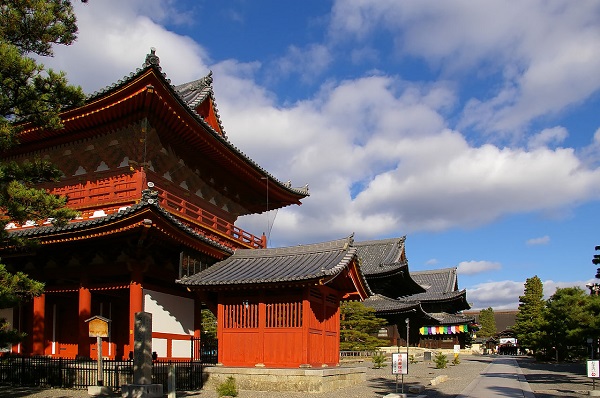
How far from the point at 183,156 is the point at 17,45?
31.8 feet

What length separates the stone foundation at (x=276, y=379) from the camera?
18.2m

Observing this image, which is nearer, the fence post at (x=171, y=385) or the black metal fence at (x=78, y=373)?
the fence post at (x=171, y=385)

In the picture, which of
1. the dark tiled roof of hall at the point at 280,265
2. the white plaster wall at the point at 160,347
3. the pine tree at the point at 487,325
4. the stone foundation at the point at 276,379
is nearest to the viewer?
the stone foundation at the point at 276,379

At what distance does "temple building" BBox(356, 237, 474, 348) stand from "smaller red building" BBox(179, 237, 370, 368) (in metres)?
18.5

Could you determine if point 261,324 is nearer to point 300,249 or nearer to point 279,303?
point 279,303

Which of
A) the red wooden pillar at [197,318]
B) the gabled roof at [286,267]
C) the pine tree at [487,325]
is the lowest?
the pine tree at [487,325]

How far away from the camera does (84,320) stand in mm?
20391

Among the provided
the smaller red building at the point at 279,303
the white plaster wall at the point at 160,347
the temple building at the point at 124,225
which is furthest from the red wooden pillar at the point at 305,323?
the white plaster wall at the point at 160,347

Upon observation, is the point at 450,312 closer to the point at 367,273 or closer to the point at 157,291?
the point at 367,273

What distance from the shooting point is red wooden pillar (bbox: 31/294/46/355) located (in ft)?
70.9

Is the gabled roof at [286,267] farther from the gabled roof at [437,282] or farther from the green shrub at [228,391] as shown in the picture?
the gabled roof at [437,282]

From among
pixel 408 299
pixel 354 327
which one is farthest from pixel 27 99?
pixel 408 299

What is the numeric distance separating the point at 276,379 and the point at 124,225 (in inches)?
288

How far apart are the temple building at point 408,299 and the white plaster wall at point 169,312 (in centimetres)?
1889
